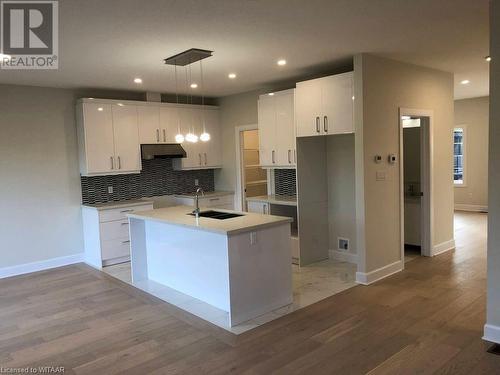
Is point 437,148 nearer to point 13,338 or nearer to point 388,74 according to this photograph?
point 388,74

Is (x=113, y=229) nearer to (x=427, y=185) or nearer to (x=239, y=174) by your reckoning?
(x=239, y=174)

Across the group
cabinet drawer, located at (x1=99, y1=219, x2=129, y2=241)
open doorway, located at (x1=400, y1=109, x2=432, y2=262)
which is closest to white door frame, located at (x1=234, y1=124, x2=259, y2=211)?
cabinet drawer, located at (x1=99, y1=219, x2=129, y2=241)

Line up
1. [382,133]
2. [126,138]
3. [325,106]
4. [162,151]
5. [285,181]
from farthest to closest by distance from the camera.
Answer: [162,151] < [285,181] < [126,138] < [325,106] < [382,133]

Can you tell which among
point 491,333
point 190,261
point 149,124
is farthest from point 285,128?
point 491,333

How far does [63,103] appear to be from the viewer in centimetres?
583

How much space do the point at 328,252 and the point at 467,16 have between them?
347cm

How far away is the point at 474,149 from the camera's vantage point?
9.51m

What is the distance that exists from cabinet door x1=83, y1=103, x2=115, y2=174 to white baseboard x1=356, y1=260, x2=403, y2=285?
377 cm

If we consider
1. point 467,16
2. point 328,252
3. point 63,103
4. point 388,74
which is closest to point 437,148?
point 388,74

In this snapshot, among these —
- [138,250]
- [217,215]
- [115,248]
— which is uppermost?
[217,215]

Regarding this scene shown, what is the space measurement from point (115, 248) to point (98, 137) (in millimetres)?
1596

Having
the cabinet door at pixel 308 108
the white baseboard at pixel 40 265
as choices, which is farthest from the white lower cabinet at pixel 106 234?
the cabinet door at pixel 308 108

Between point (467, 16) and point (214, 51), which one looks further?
point (214, 51)

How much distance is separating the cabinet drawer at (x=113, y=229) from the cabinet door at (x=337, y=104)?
3.12 meters
